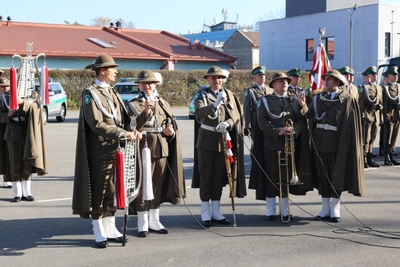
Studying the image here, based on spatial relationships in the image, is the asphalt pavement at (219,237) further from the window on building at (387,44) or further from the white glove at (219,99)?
the window on building at (387,44)

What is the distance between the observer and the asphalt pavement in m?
6.75

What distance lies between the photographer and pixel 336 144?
855 centimetres

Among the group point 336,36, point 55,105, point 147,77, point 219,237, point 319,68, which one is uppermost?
point 336,36

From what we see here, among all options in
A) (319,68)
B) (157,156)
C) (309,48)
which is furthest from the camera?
(309,48)

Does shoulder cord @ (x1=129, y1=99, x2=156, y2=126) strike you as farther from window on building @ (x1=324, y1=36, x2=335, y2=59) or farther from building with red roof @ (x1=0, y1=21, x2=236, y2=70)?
window on building @ (x1=324, y1=36, x2=335, y2=59)

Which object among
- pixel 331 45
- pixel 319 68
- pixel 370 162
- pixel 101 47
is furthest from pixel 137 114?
pixel 331 45

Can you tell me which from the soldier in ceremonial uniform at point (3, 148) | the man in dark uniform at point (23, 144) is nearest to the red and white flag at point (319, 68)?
the man in dark uniform at point (23, 144)

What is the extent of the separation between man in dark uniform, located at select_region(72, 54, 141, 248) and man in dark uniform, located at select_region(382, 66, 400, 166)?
8601mm

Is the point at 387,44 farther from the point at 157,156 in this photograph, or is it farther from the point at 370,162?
the point at 157,156

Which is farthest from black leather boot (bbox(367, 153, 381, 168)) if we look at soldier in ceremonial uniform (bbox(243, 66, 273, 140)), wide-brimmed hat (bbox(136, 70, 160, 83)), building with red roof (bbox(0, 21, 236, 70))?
building with red roof (bbox(0, 21, 236, 70))

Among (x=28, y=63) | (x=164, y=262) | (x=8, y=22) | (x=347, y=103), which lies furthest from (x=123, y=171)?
(x=8, y=22)

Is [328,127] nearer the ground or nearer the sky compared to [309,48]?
nearer the ground

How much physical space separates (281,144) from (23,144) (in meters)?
4.54

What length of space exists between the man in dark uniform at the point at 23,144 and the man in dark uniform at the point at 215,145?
3.13 meters
